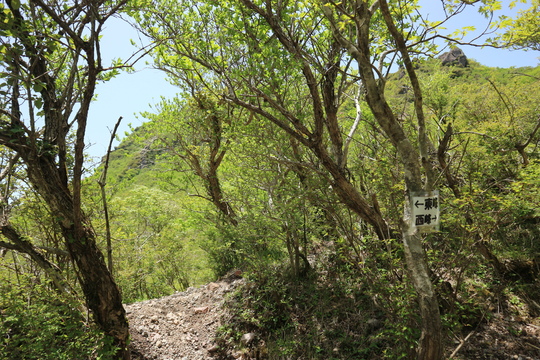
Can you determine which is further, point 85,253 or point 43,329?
point 85,253

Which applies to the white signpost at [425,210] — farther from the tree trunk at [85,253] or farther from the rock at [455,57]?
the tree trunk at [85,253]

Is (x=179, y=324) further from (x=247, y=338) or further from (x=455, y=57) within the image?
(x=455, y=57)

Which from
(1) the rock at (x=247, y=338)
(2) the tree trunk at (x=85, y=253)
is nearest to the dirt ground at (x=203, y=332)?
(1) the rock at (x=247, y=338)

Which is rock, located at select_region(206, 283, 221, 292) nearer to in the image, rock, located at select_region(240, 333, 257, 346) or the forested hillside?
the forested hillside

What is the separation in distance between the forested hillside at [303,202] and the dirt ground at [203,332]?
1.4 inches

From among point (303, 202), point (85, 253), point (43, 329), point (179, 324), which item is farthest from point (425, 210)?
point (179, 324)

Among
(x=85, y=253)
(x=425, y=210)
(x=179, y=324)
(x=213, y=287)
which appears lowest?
(x=179, y=324)

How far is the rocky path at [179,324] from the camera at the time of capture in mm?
4980

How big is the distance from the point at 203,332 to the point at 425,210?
4738mm

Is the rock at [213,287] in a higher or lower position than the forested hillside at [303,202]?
lower

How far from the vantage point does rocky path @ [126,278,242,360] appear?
4.98 metres

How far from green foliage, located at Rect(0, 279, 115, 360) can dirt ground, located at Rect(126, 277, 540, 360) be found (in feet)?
4.37

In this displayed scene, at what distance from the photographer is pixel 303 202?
15.4ft

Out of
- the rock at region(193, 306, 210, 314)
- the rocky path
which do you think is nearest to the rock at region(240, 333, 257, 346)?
the rocky path
